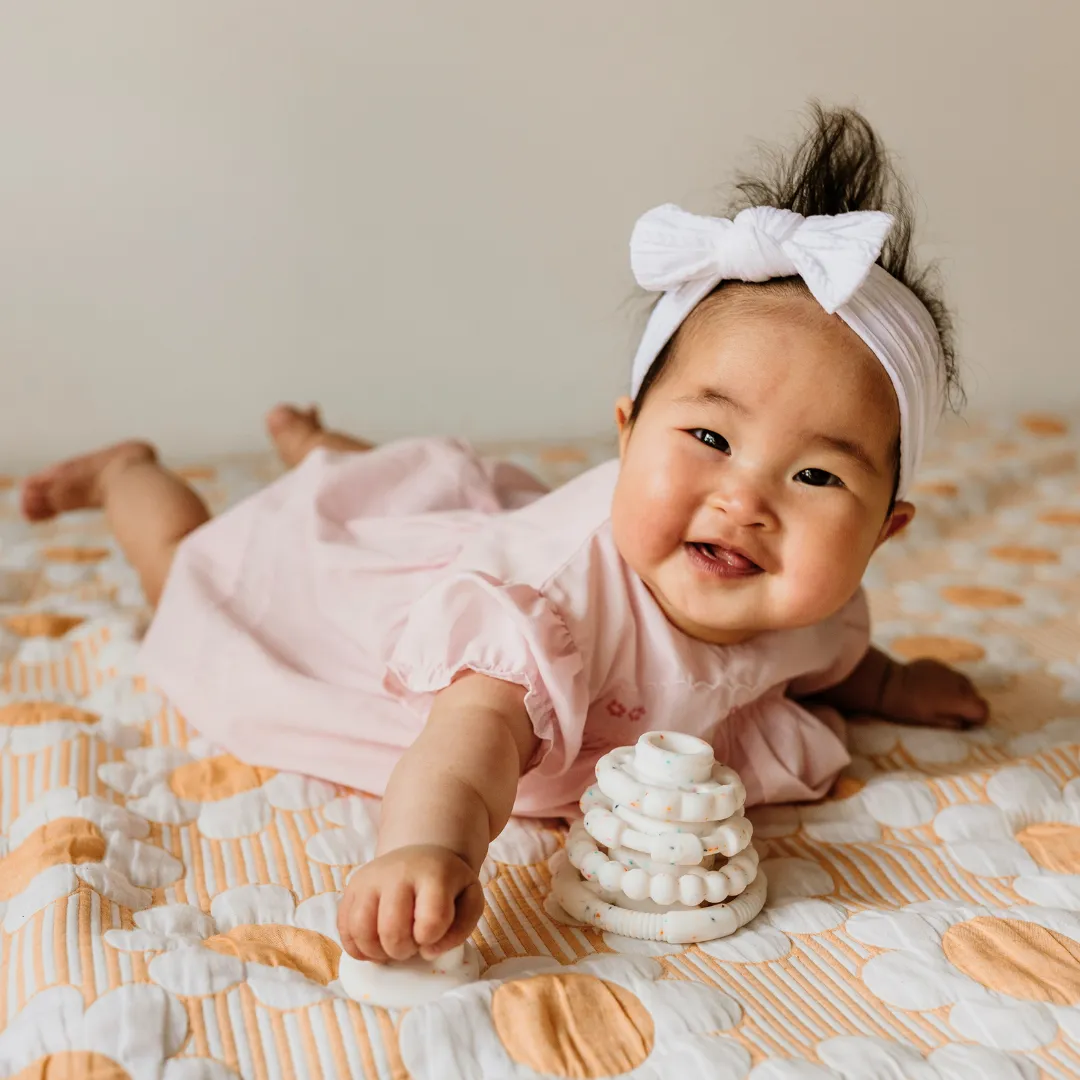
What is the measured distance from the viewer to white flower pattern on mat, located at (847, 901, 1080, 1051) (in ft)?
2.40

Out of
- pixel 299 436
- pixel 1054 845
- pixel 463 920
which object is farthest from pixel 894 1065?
pixel 299 436

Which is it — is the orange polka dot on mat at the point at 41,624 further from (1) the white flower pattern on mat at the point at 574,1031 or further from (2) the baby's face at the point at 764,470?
(1) the white flower pattern on mat at the point at 574,1031

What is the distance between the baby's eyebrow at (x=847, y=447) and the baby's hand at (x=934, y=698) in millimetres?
335

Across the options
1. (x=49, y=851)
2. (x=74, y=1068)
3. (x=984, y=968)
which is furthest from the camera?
(x=49, y=851)

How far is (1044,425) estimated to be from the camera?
2227 millimetres

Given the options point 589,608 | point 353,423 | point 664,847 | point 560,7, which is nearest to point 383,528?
point 589,608

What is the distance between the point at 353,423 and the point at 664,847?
1597 millimetres

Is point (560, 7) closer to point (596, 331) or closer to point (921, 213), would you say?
point (596, 331)

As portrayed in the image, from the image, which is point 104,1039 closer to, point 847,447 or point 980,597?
point 847,447

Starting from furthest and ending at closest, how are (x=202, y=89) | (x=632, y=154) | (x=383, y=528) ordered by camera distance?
(x=632, y=154)
(x=202, y=89)
(x=383, y=528)

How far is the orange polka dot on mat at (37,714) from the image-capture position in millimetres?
1158

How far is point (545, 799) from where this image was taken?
1.03 metres

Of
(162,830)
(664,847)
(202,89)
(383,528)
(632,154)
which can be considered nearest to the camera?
(664,847)

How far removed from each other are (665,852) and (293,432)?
100 cm
